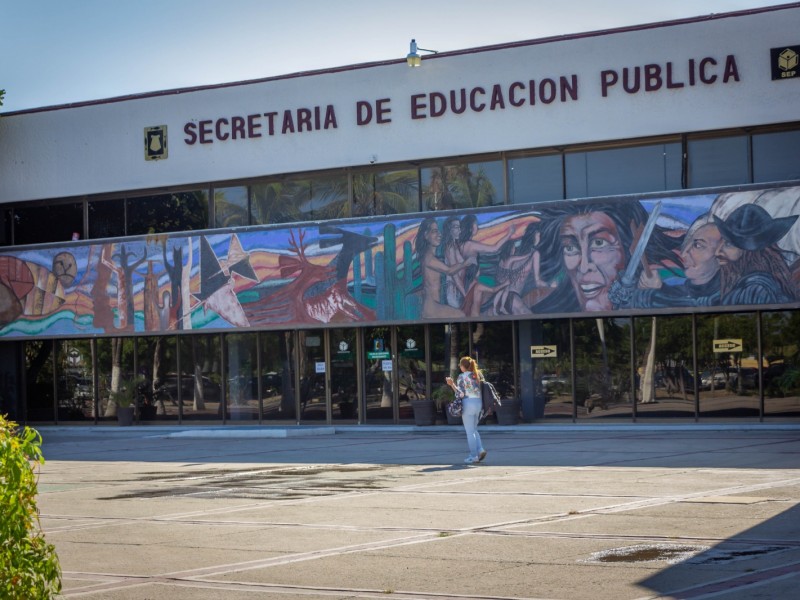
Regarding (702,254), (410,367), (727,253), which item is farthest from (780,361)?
(410,367)

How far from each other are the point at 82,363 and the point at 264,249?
27.2ft

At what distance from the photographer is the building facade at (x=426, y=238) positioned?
98.1 feet

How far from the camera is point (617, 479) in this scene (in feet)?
57.9

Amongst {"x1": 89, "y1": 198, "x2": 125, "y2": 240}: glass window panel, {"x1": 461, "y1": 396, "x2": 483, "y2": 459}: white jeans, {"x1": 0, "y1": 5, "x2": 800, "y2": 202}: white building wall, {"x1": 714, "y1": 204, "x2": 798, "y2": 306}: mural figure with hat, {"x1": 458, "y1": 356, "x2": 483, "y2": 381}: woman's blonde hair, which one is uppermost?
{"x1": 0, "y1": 5, "x2": 800, "y2": 202}: white building wall

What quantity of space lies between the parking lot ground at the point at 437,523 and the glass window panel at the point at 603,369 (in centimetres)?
617

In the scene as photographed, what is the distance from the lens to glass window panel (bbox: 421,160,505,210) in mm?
32750

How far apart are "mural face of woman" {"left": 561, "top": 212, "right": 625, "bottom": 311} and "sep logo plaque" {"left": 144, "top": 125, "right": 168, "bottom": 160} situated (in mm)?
13144

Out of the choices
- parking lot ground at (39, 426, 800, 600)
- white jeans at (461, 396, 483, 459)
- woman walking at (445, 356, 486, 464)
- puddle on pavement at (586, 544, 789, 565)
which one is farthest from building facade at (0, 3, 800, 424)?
puddle on pavement at (586, 544, 789, 565)

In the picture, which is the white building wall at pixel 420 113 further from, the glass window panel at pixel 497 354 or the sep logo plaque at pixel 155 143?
the glass window panel at pixel 497 354

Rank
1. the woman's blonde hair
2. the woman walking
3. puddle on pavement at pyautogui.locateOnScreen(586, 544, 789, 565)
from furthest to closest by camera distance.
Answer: the woman's blonde hair < the woman walking < puddle on pavement at pyautogui.locateOnScreen(586, 544, 789, 565)

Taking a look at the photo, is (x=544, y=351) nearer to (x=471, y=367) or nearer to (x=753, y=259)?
(x=753, y=259)

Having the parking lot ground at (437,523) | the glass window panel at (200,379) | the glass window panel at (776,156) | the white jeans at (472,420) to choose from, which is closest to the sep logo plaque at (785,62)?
the glass window panel at (776,156)

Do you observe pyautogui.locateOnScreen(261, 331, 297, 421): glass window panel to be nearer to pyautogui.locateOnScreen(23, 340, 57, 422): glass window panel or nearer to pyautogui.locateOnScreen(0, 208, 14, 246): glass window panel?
pyautogui.locateOnScreen(23, 340, 57, 422): glass window panel

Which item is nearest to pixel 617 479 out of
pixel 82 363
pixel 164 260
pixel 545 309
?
pixel 545 309
